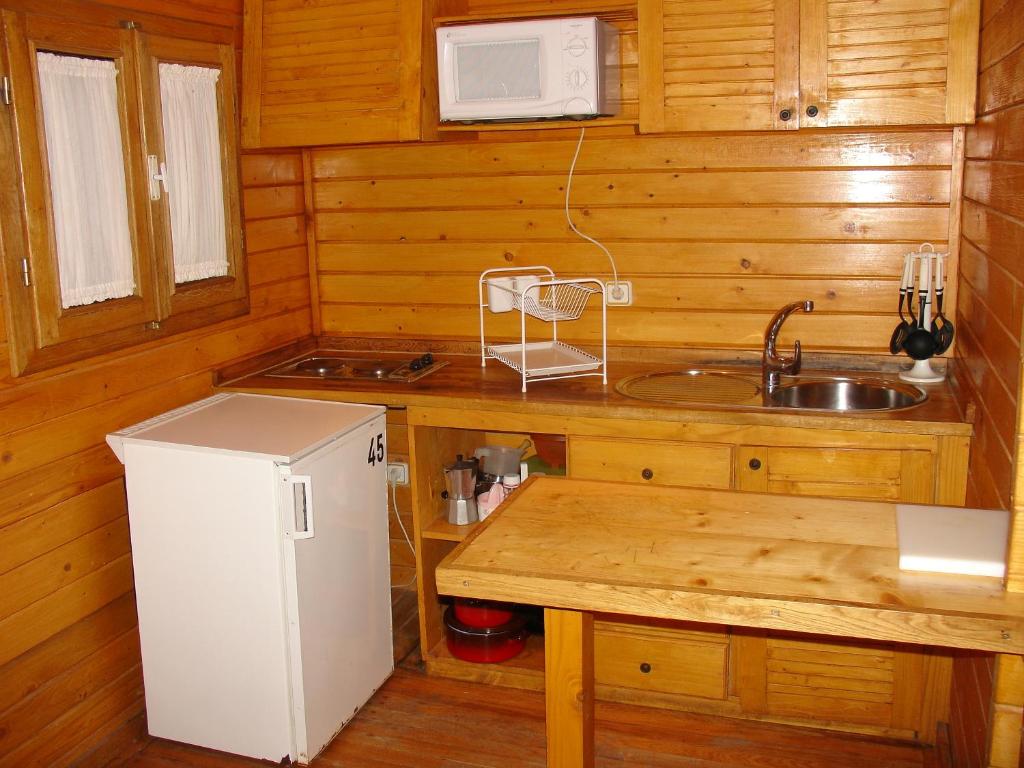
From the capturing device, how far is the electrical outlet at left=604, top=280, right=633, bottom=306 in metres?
3.25

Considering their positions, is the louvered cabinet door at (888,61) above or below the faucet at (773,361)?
above

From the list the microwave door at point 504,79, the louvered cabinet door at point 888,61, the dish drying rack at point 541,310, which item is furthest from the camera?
the dish drying rack at point 541,310

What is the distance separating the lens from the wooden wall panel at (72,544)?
2.40 m

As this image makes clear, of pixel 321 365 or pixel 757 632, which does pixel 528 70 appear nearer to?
pixel 321 365

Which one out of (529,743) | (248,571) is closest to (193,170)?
(248,571)

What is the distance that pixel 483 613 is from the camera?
10.0 ft

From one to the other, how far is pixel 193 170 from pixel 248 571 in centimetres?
117

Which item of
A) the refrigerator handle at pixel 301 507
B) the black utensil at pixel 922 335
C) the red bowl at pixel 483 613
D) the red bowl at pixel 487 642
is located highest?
the black utensil at pixel 922 335

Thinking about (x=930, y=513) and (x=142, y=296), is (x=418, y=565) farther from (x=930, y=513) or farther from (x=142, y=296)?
(x=930, y=513)

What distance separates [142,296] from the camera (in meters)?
2.72

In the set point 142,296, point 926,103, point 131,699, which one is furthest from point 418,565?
point 926,103

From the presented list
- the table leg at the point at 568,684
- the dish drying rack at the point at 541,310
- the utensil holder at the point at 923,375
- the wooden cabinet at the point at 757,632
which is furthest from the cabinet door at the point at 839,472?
the table leg at the point at 568,684

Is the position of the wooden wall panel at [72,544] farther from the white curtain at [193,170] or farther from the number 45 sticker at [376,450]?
the number 45 sticker at [376,450]

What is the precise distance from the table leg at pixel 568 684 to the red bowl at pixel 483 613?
1230mm
